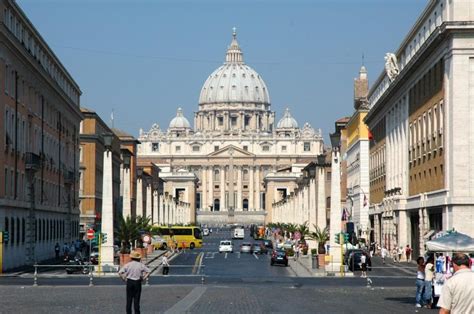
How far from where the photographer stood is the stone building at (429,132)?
52.1 meters

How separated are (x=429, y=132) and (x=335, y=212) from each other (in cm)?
936

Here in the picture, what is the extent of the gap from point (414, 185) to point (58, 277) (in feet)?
77.5

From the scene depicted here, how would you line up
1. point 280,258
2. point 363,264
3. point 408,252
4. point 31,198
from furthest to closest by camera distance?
point 280,258 → point 408,252 → point 31,198 → point 363,264

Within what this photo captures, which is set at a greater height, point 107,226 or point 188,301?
point 107,226

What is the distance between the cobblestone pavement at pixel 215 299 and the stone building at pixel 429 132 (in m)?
12.3

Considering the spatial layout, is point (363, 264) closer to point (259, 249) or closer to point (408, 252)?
point (408, 252)

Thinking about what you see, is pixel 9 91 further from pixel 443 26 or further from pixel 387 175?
pixel 387 175

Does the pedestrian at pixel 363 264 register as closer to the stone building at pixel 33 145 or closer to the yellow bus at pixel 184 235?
the stone building at pixel 33 145

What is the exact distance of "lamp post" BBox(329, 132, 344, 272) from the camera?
2008 inches

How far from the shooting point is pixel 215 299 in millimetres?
32594

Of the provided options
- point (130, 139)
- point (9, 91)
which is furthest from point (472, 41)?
point (130, 139)

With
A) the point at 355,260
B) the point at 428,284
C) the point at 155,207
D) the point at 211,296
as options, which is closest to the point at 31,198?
the point at 355,260

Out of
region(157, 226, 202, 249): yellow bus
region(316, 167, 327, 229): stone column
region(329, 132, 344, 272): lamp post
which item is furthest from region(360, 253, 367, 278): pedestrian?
region(157, 226, 202, 249): yellow bus

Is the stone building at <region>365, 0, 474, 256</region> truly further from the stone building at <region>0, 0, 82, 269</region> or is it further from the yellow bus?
the yellow bus
